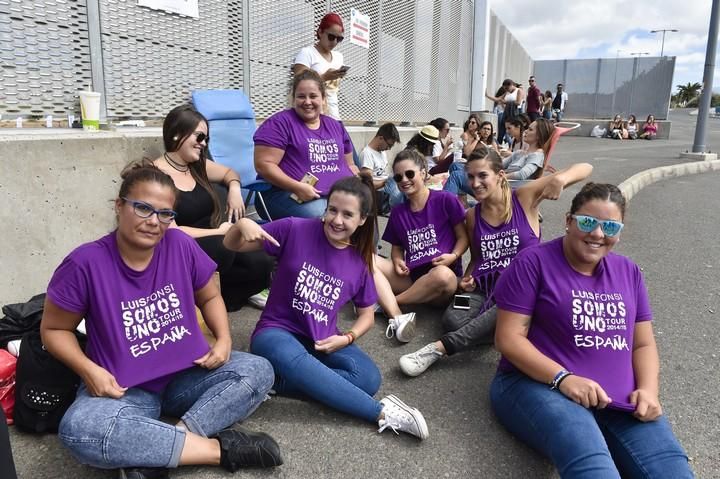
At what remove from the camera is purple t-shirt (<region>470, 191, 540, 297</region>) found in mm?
3475

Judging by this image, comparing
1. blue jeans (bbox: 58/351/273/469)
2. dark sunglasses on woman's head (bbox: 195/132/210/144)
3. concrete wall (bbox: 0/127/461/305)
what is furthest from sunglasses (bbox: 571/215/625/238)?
concrete wall (bbox: 0/127/461/305)

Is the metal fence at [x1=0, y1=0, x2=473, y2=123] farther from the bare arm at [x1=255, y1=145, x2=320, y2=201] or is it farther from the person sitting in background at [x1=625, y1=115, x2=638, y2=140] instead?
the person sitting in background at [x1=625, y1=115, x2=638, y2=140]

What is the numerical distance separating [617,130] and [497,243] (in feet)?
78.0

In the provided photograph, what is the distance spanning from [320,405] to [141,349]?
92 centimetres

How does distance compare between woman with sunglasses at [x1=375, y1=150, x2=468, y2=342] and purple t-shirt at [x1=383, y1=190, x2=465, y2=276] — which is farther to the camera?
purple t-shirt at [x1=383, y1=190, x2=465, y2=276]

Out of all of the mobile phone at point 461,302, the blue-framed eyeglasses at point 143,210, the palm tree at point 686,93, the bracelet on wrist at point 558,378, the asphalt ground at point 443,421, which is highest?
the palm tree at point 686,93

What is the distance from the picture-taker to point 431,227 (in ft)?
12.5

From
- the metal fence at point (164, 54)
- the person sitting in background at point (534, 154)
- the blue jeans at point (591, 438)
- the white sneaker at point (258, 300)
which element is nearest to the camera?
the blue jeans at point (591, 438)

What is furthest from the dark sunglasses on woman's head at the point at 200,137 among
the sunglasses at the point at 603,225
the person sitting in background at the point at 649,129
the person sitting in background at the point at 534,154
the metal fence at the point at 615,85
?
the metal fence at the point at 615,85

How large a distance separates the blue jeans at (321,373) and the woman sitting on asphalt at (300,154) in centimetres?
142

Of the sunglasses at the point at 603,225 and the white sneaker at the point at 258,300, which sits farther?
the white sneaker at the point at 258,300

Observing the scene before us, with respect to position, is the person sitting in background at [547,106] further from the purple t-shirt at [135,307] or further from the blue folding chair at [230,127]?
the purple t-shirt at [135,307]

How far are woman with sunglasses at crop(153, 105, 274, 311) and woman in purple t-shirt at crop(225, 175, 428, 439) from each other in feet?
2.14

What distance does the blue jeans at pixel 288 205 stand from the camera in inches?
154
